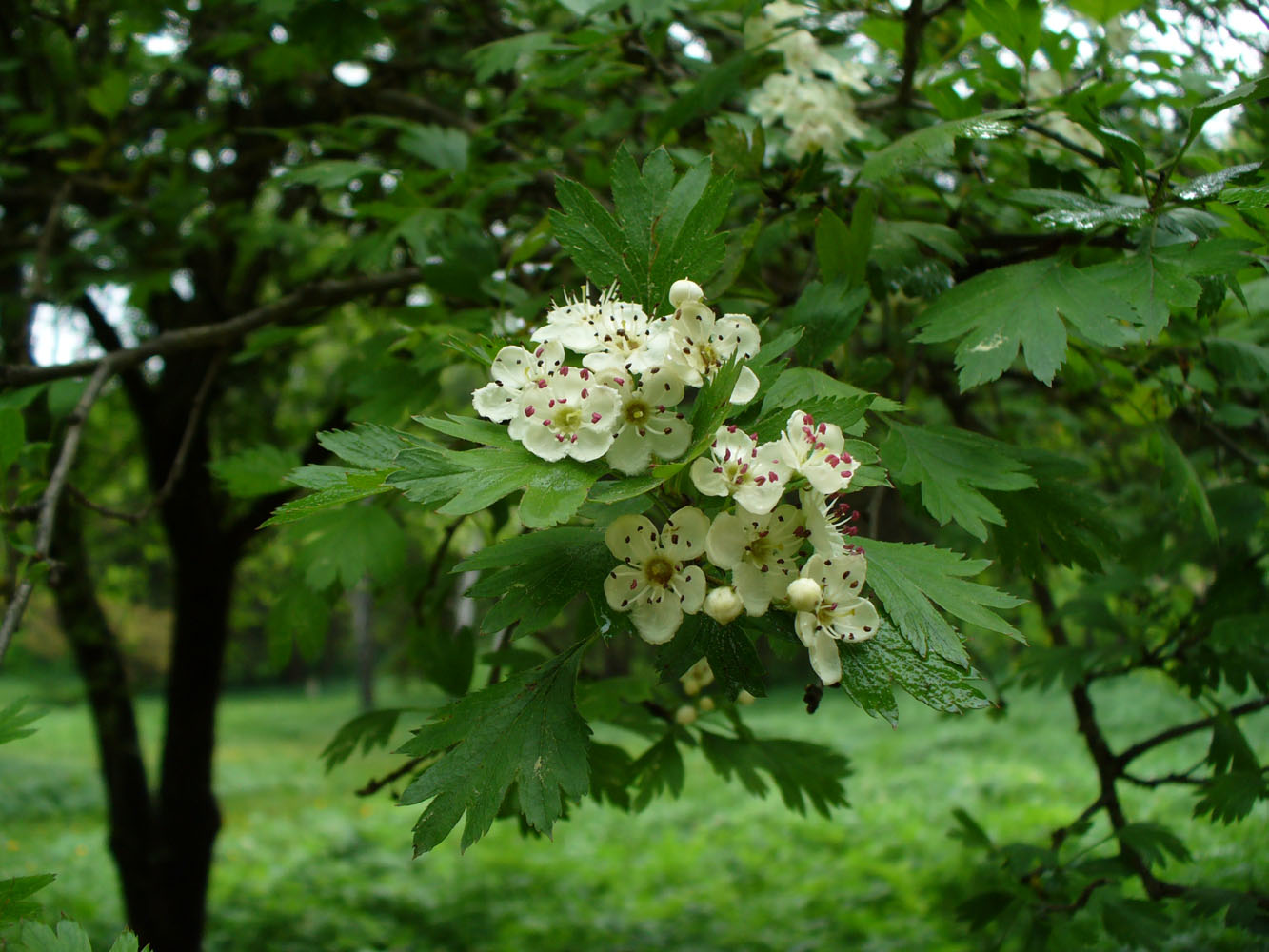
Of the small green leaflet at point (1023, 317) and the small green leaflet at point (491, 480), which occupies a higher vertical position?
the small green leaflet at point (1023, 317)

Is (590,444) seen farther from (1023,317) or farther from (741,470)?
(1023,317)

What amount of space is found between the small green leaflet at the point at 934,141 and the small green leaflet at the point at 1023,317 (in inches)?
7.6

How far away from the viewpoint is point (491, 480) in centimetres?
100

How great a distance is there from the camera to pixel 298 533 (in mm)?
1880

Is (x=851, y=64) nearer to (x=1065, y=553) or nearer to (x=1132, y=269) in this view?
(x=1132, y=269)

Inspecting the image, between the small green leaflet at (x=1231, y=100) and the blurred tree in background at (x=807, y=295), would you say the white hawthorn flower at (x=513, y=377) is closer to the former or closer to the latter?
the blurred tree in background at (x=807, y=295)

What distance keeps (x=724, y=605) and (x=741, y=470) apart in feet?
0.46

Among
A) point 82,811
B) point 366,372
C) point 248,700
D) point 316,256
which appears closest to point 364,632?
point 248,700

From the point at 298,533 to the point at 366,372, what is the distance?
1.17 ft

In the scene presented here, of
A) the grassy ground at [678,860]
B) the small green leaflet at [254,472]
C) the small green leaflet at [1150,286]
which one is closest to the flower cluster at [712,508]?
the small green leaflet at [1150,286]

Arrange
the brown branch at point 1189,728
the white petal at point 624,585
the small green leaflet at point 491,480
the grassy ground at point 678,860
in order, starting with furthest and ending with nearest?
1. the grassy ground at point 678,860
2. the brown branch at point 1189,728
3. the white petal at point 624,585
4. the small green leaflet at point 491,480

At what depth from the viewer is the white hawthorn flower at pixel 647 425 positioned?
3.39 feet

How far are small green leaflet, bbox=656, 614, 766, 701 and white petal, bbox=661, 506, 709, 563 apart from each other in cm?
10

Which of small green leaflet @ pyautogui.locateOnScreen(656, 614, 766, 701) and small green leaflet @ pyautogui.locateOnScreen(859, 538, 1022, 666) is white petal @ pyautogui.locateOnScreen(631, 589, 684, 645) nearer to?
small green leaflet @ pyautogui.locateOnScreen(656, 614, 766, 701)
